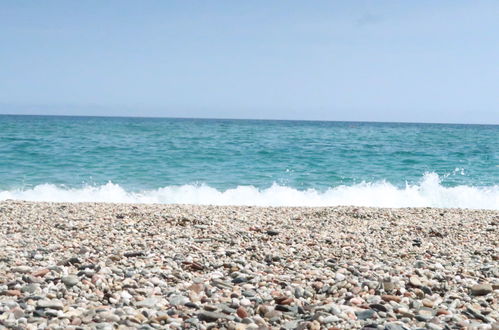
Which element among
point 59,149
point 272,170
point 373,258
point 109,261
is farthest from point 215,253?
point 59,149

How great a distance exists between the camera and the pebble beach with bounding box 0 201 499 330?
3.93 m

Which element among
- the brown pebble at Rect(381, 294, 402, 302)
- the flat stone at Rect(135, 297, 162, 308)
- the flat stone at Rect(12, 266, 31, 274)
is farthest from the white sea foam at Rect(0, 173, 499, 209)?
the flat stone at Rect(135, 297, 162, 308)

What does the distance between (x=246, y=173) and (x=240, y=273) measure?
14824mm

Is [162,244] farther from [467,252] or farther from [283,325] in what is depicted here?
[467,252]

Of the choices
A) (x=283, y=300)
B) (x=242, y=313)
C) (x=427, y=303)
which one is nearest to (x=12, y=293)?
(x=242, y=313)

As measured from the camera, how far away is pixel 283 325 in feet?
12.6

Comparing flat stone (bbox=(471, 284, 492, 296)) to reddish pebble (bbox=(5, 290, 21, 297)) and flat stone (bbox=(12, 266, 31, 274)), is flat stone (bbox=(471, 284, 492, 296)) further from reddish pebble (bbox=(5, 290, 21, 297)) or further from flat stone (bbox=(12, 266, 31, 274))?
flat stone (bbox=(12, 266, 31, 274))

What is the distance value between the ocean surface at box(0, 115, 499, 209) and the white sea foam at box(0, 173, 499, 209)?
3 centimetres

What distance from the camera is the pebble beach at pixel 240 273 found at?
12.9ft

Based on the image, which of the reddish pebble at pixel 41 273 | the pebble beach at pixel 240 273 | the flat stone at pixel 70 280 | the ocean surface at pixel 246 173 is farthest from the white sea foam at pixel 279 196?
the flat stone at pixel 70 280

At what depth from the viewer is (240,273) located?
200 inches

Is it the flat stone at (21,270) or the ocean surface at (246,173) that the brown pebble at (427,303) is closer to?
the flat stone at (21,270)

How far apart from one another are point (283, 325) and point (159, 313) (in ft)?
3.13

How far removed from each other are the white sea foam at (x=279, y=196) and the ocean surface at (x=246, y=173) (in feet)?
0.10
